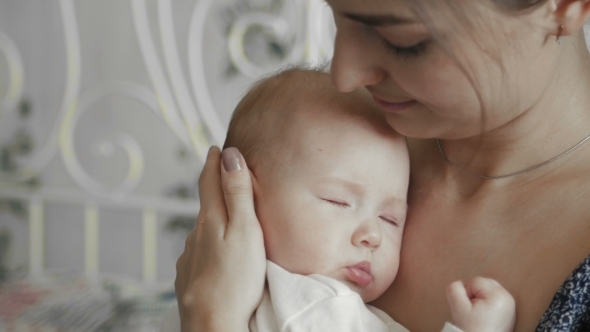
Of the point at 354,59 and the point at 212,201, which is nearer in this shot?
the point at 354,59

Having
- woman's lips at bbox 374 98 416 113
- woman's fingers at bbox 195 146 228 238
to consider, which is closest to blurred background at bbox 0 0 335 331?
woman's fingers at bbox 195 146 228 238

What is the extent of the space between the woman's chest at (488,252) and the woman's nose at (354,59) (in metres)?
0.26

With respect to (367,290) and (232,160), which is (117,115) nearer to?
(232,160)

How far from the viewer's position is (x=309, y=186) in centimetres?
92

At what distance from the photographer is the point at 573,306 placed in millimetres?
676

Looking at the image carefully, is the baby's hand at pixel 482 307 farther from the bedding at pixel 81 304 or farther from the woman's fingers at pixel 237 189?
the bedding at pixel 81 304

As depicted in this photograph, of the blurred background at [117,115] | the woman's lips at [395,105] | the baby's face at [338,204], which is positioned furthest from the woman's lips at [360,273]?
the blurred background at [117,115]

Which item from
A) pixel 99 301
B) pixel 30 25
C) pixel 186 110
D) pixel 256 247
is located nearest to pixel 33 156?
pixel 30 25

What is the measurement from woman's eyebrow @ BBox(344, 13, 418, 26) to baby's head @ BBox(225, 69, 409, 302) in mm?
236

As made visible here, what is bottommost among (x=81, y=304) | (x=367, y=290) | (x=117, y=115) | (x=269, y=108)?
(x=81, y=304)

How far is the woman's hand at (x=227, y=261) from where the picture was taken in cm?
88

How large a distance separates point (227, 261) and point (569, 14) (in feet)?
1.82

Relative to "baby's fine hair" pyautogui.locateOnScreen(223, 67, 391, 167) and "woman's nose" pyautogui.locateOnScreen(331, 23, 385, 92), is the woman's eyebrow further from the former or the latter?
"baby's fine hair" pyautogui.locateOnScreen(223, 67, 391, 167)

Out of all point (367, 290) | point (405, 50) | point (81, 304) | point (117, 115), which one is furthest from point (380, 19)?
point (117, 115)
